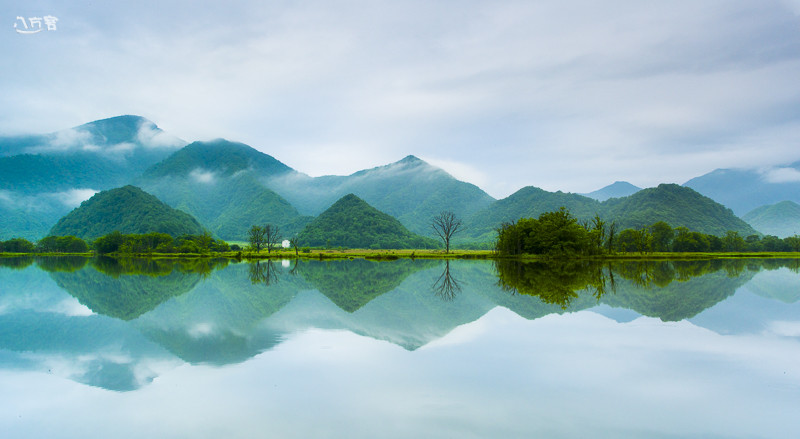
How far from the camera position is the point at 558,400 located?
270 inches

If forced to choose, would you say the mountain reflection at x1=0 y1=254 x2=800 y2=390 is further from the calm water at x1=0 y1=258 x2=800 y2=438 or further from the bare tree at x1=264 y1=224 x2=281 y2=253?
the bare tree at x1=264 y1=224 x2=281 y2=253

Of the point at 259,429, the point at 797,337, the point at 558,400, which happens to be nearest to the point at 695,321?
the point at 797,337

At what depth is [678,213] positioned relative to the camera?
16600 cm

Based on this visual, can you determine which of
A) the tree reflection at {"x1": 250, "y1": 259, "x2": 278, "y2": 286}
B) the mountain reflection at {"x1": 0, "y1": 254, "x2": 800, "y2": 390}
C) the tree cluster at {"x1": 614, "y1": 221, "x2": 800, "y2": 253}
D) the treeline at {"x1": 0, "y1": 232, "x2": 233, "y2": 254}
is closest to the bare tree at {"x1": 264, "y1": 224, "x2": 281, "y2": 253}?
the treeline at {"x1": 0, "y1": 232, "x2": 233, "y2": 254}

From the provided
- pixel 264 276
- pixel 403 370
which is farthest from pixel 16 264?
pixel 403 370

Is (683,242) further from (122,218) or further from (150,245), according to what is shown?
(122,218)

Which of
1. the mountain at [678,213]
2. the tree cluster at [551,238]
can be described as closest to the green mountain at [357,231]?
the tree cluster at [551,238]

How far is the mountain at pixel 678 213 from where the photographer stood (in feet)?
527

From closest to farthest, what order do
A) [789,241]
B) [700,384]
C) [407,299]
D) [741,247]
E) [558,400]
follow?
[558,400], [700,384], [407,299], [741,247], [789,241]

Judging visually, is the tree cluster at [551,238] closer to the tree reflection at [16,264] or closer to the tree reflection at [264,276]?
the tree reflection at [264,276]

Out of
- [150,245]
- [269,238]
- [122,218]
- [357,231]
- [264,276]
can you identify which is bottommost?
[264,276]

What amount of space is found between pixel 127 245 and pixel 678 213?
173 metres

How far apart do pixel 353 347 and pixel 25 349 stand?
746 cm

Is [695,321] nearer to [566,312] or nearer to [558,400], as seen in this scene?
[566,312]
